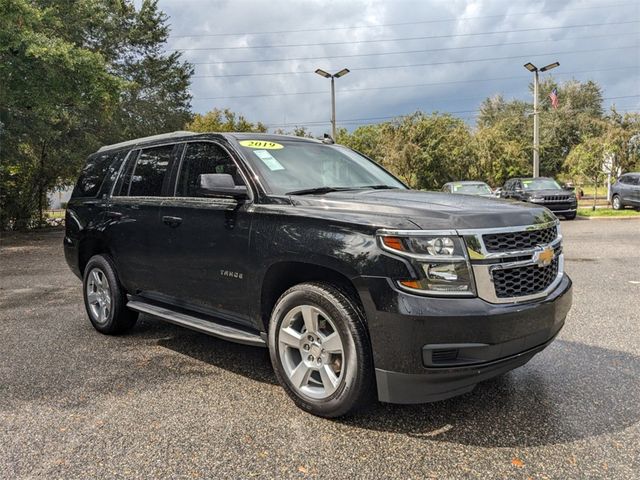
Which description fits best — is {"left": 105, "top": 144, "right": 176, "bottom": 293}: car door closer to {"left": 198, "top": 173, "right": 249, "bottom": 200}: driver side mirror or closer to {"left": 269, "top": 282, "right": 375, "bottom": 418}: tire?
{"left": 198, "top": 173, "right": 249, "bottom": 200}: driver side mirror

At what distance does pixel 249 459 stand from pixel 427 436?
41.2 inches

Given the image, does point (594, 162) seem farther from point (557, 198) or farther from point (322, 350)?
point (322, 350)

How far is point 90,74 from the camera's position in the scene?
470 inches

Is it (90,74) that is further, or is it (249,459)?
(90,74)

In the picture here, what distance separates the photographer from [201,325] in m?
3.95

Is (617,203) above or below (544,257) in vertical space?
below

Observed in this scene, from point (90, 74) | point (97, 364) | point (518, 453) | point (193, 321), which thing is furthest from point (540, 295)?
point (90, 74)

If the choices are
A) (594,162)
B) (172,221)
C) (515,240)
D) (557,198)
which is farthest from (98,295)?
(594,162)

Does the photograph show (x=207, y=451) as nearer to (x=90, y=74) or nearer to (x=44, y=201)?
(x=90, y=74)

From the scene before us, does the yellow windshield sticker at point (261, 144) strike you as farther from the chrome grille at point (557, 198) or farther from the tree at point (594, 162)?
the tree at point (594, 162)

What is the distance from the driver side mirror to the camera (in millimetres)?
3613

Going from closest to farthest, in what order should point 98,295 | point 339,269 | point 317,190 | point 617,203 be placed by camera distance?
point 339,269 → point 317,190 → point 98,295 → point 617,203

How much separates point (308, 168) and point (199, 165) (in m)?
0.92

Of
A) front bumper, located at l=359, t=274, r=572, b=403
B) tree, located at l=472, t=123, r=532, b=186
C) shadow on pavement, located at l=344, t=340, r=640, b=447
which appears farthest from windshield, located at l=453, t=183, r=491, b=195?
tree, located at l=472, t=123, r=532, b=186
